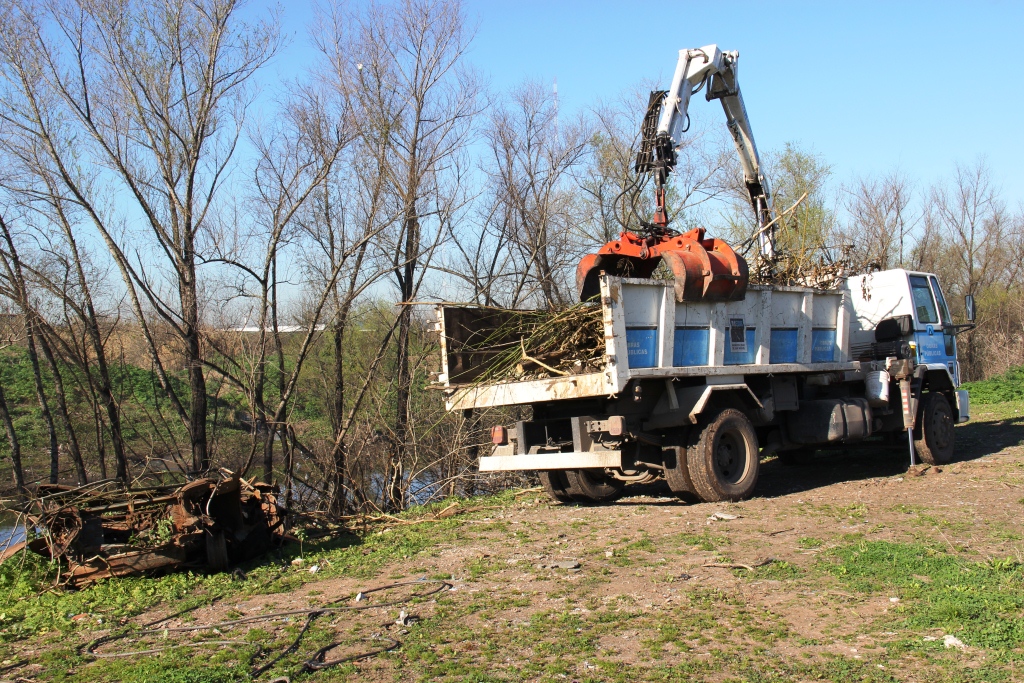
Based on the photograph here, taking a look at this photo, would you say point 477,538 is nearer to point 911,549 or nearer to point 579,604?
point 579,604

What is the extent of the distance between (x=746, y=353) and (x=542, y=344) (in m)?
2.22

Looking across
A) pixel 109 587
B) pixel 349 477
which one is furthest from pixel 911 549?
pixel 349 477

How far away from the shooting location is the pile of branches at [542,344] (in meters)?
8.27

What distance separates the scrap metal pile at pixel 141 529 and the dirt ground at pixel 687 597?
2.22 ft

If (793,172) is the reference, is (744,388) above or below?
below

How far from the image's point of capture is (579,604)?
5367 mm

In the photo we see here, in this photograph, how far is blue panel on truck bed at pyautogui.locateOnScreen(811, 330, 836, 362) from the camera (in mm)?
10141

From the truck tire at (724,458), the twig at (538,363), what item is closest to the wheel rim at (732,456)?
the truck tire at (724,458)

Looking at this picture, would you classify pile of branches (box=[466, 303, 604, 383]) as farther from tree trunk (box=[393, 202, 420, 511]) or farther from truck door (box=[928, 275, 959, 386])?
truck door (box=[928, 275, 959, 386])

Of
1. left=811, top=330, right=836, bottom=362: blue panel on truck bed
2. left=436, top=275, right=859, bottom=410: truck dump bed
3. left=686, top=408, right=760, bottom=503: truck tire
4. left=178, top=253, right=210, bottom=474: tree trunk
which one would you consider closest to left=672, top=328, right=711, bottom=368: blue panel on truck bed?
left=436, top=275, right=859, bottom=410: truck dump bed

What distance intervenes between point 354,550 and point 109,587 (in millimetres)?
2006

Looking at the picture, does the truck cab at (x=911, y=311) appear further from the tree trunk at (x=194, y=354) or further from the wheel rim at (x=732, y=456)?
the tree trunk at (x=194, y=354)

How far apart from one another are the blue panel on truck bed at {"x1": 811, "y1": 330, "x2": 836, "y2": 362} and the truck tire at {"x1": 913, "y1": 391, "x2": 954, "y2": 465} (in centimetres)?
197

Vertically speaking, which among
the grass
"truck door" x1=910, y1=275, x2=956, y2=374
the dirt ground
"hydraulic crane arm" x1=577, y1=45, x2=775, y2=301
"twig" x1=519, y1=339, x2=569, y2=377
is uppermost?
"hydraulic crane arm" x1=577, y1=45, x2=775, y2=301
